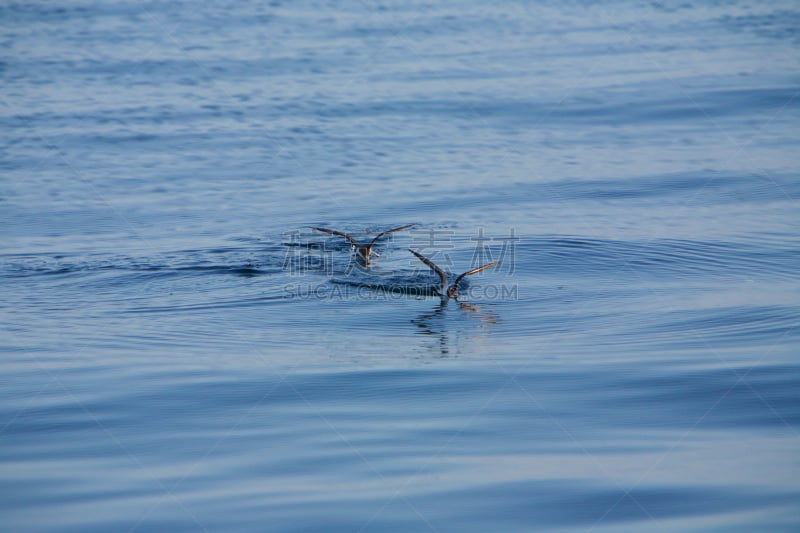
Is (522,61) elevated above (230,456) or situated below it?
above

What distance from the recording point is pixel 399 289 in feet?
25.8

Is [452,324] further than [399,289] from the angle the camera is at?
No

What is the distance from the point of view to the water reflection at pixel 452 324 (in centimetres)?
648

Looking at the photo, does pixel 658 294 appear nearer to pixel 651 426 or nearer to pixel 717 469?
pixel 651 426

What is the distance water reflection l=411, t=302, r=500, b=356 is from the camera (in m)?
6.48

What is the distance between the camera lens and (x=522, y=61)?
17125 mm

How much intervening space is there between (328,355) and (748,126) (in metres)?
9.28

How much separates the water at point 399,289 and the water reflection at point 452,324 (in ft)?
0.10

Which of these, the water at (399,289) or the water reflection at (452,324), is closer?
the water at (399,289)

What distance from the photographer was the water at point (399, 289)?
445 centimetres

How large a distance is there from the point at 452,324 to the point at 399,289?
1072mm

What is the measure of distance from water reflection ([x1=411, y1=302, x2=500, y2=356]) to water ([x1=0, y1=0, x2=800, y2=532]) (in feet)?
0.10

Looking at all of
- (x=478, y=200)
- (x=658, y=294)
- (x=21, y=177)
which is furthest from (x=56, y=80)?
(x=658, y=294)

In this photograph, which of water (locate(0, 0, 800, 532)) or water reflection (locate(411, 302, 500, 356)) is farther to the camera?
water reflection (locate(411, 302, 500, 356))
